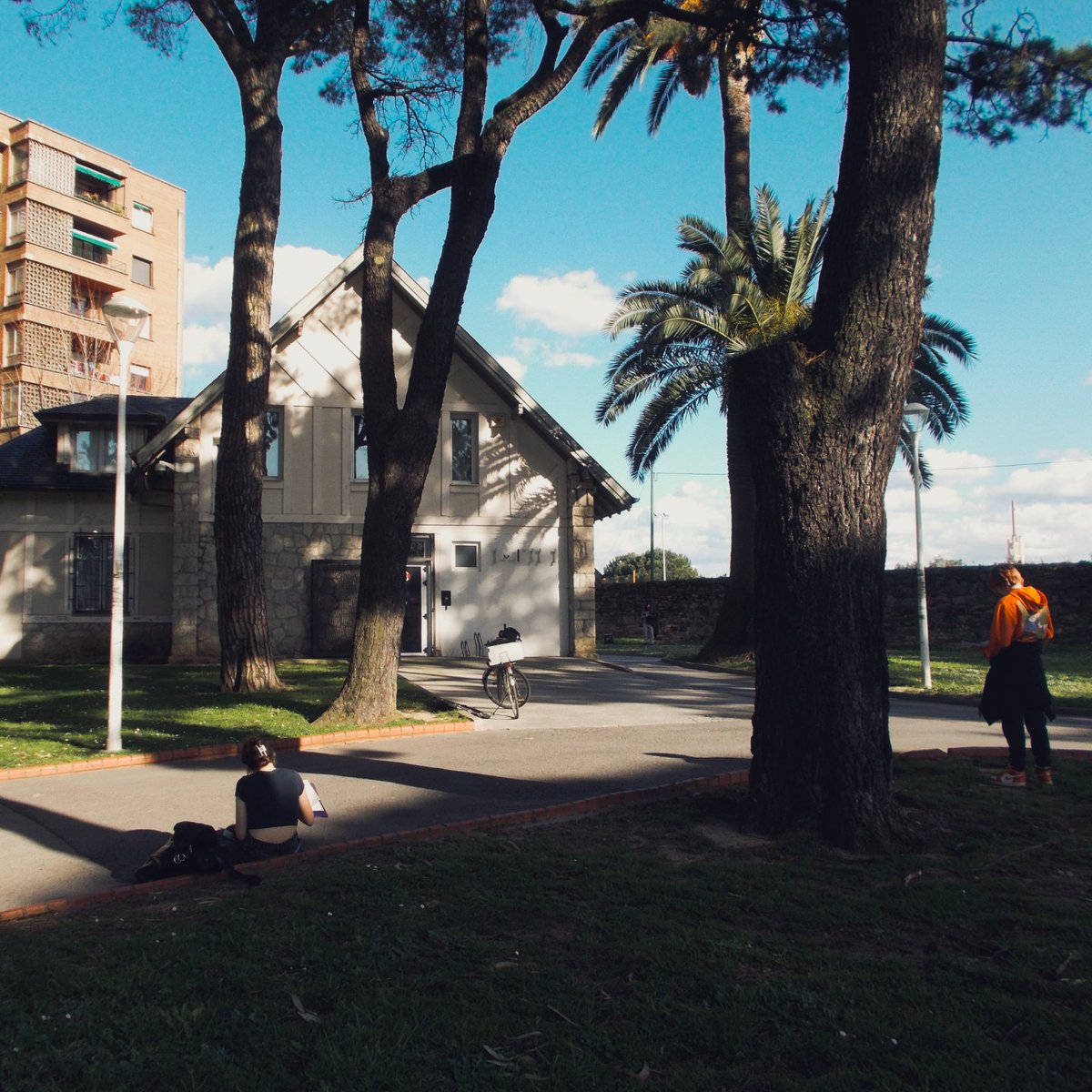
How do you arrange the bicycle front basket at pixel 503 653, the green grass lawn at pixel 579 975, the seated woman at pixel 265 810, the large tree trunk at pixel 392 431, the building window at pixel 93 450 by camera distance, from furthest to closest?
the building window at pixel 93 450 → the bicycle front basket at pixel 503 653 → the large tree trunk at pixel 392 431 → the seated woman at pixel 265 810 → the green grass lawn at pixel 579 975

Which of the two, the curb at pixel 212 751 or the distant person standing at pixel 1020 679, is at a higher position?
the distant person standing at pixel 1020 679

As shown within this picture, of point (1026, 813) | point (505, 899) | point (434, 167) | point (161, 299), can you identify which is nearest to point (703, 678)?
point (434, 167)

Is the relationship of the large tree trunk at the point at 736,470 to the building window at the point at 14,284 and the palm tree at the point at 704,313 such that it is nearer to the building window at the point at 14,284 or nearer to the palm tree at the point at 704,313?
the palm tree at the point at 704,313

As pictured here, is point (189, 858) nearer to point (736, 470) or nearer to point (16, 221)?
point (736, 470)

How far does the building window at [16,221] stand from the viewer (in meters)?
50.3

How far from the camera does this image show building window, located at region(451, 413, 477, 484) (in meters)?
24.6

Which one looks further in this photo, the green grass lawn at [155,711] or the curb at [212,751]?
the green grass lawn at [155,711]

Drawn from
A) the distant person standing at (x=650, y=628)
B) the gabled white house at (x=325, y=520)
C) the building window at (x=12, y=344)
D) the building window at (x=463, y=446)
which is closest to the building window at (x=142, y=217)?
the building window at (x=12, y=344)

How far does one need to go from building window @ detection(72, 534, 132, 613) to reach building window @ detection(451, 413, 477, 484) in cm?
785

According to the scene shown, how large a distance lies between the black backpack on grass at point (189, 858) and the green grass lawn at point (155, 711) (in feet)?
15.6

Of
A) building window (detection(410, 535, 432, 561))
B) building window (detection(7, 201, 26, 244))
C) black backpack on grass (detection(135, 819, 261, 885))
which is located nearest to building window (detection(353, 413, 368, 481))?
building window (detection(410, 535, 432, 561))

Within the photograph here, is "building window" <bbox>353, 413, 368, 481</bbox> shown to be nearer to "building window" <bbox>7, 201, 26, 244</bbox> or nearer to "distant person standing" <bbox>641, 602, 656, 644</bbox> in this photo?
"distant person standing" <bbox>641, 602, 656, 644</bbox>

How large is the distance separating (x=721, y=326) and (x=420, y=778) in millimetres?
15751

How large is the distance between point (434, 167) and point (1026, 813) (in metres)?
10.3
